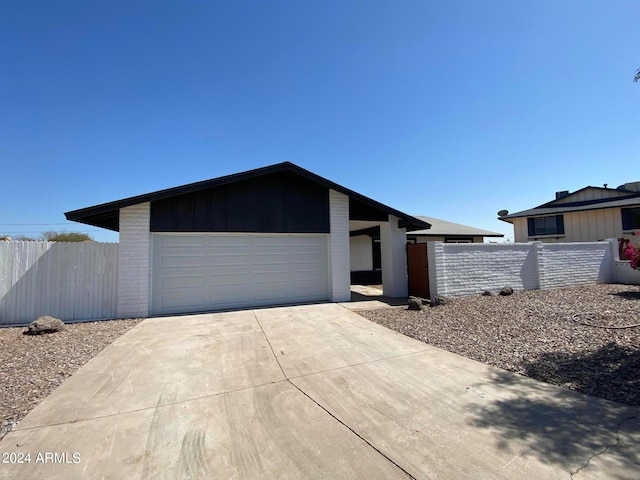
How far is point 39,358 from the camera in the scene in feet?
16.4

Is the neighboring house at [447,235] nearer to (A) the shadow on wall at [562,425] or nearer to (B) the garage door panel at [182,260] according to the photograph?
(B) the garage door panel at [182,260]

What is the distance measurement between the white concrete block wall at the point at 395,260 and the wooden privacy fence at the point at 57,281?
908cm

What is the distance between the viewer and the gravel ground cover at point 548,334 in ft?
13.3

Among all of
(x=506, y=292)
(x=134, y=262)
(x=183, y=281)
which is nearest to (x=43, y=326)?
(x=134, y=262)

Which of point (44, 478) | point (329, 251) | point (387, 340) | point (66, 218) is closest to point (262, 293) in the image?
point (329, 251)

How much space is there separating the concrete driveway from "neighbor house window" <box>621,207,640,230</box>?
2208cm

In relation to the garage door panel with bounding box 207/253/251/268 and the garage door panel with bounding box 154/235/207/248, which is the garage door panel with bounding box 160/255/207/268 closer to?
the garage door panel with bounding box 207/253/251/268

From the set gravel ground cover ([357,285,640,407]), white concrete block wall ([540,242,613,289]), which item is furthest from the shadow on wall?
white concrete block wall ([540,242,613,289])

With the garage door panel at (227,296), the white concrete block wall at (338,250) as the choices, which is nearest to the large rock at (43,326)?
the garage door panel at (227,296)

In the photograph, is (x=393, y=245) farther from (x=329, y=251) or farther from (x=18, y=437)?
(x=18, y=437)

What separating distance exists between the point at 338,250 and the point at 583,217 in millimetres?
20450

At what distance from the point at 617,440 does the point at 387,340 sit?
353 centimetres

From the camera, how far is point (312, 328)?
688cm

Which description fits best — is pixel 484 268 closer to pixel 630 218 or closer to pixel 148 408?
pixel 148 408
